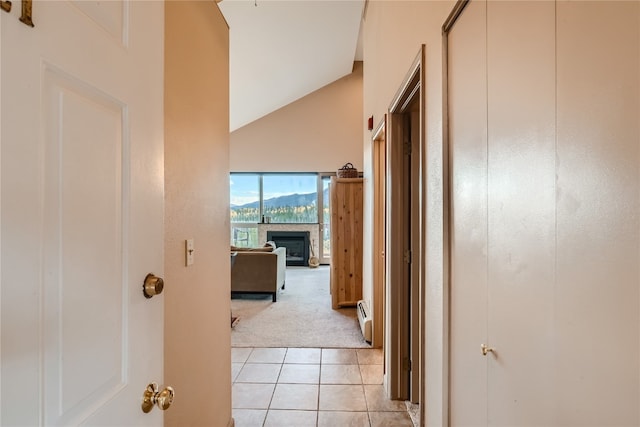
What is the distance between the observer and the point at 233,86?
5.31 metres

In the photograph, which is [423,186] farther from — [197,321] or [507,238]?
[197,321]

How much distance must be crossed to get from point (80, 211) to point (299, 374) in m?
2.43

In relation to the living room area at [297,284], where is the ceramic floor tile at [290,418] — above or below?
below

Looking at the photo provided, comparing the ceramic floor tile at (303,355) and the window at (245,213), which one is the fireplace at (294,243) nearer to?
the window at (245,213)

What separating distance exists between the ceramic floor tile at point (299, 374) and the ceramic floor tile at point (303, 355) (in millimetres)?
92

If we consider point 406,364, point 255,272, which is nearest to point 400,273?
point 406,364

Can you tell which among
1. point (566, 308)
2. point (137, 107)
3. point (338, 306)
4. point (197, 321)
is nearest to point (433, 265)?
point (566, 308)

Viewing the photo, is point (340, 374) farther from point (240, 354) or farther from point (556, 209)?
point (556, 209)

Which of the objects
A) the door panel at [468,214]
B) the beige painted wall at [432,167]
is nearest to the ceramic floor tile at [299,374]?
the beige painted wall at [432,167]

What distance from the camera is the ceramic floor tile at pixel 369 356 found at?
2824mm

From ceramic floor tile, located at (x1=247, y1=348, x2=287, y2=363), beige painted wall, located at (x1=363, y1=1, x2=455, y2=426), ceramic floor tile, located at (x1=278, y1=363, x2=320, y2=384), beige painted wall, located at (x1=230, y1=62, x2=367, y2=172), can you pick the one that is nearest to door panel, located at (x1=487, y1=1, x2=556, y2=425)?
beige painted wall, located at (x1=363, y1=1, x2=455, y2=426)

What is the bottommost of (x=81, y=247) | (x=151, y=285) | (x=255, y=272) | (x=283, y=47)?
(x=255, y=272)

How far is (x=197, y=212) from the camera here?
1425 mm

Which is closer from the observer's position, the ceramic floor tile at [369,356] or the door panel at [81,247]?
the door panel at [81,247]
